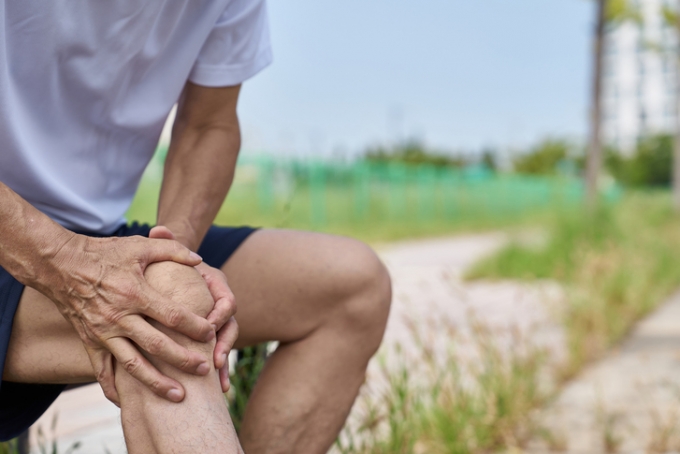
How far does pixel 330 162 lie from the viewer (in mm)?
17797

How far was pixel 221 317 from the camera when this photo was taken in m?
1.20

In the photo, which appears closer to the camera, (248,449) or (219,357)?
(219,357)

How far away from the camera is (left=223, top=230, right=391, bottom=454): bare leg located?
1.49m

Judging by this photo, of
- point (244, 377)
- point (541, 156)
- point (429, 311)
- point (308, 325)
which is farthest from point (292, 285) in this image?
point (541, 156)

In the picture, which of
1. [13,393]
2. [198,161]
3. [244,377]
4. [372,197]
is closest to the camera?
[13,393]

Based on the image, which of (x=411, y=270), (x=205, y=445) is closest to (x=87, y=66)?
(x=205, y=445)

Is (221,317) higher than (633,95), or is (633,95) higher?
(221,317)

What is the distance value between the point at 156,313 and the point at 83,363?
235mm

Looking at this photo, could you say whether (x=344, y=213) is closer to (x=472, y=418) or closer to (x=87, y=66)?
(x=472, y=418)

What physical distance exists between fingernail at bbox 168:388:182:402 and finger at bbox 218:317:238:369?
0.32ft

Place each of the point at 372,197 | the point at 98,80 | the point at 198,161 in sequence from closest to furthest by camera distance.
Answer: the point at 98,80, the point at 198,161, the point at 372,197

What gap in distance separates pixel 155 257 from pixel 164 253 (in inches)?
0.6

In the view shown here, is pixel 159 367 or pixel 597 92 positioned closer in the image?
pixel 159 367

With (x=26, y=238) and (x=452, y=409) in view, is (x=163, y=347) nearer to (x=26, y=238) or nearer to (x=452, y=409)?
(x=26, y=238)
